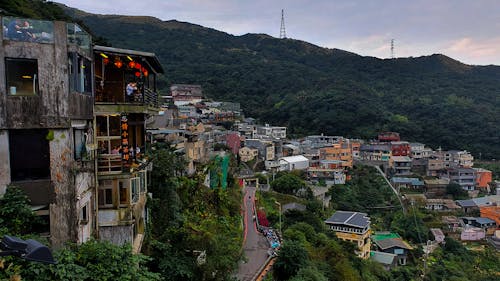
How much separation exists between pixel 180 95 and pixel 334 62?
10316 centimetres

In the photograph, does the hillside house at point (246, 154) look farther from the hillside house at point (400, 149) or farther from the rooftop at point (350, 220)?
the hillside house at point (400, 149)

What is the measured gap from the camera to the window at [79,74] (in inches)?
362

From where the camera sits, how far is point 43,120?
28.5ft

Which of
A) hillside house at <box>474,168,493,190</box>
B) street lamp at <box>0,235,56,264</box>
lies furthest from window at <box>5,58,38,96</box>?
hillside house at <box>474,168,493,190</box>

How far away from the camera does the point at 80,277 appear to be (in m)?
7.63

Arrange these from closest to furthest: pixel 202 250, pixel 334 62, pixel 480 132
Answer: pixel 202 250 < pixel 480 132 < pixel 334 62

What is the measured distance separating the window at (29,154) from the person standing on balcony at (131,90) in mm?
3778

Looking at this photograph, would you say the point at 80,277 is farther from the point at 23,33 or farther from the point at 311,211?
the point at 311,211

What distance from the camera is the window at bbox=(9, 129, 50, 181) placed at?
8.58 m

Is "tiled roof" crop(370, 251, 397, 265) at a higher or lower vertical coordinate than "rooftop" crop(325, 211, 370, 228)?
lower

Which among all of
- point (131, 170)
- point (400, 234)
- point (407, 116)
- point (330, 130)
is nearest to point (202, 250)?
point (131, 170)

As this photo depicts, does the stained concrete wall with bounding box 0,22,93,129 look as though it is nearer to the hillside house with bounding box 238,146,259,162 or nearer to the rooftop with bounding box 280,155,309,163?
the hillside house with bounding box 238,146,259,162

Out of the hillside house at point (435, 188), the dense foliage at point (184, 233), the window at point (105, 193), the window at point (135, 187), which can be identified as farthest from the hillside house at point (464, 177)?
the window at point (105, 193)

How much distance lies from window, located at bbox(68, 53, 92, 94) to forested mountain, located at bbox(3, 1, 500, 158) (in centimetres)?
8003
